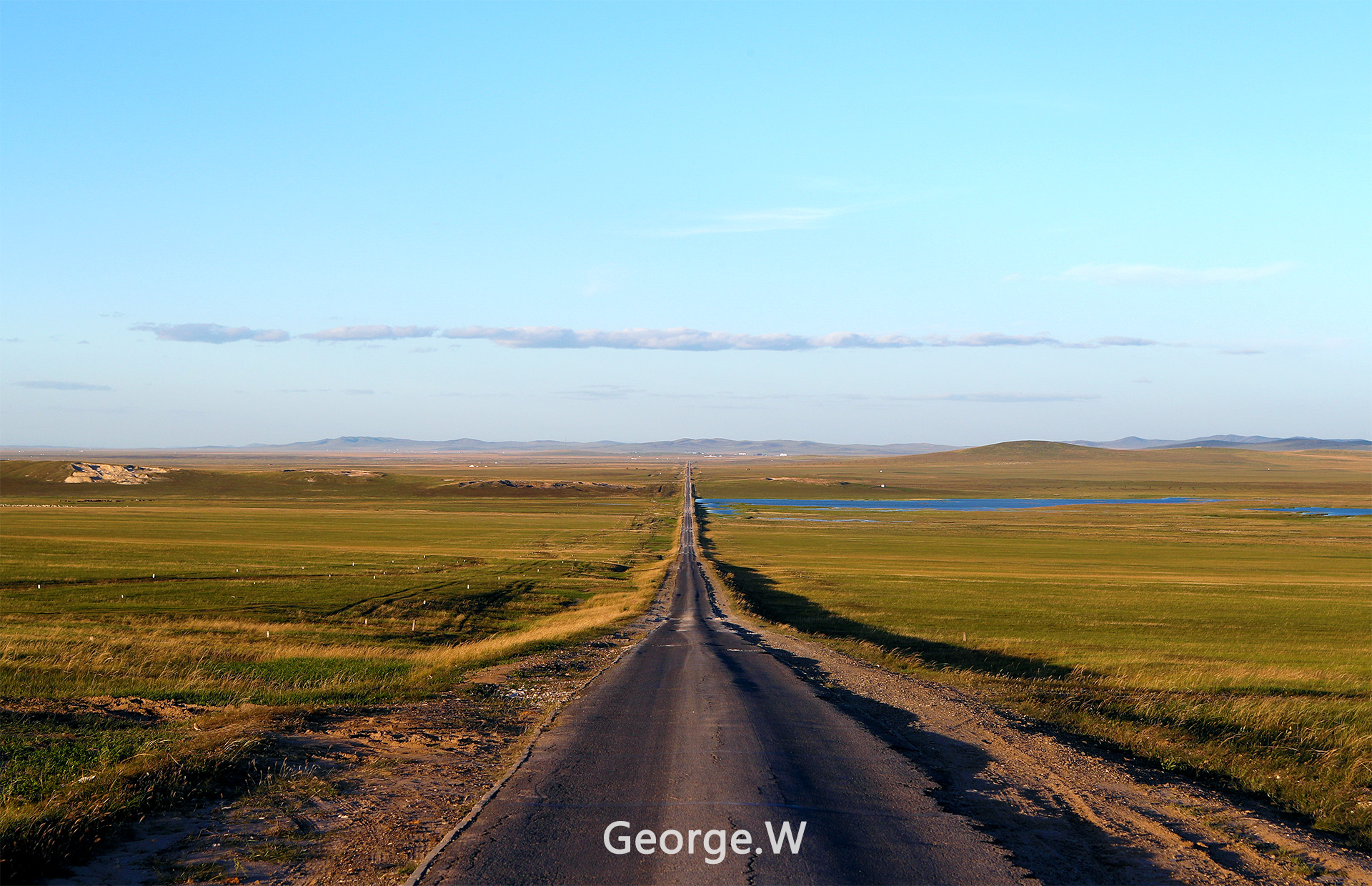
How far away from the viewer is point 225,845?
9461mm

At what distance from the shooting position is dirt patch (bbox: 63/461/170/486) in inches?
6914

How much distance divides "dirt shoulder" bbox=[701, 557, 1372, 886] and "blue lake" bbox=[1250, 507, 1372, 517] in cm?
15574

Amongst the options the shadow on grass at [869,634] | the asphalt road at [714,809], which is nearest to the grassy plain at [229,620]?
the asphalt road at [714,809]

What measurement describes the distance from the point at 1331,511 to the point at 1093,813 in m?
189

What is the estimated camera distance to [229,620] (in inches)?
1556

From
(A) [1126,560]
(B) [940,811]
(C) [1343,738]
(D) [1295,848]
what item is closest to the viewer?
(D) [1295,848]

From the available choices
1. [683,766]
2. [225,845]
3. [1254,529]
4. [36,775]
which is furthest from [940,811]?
[1254,529]

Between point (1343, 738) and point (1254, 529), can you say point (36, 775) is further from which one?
point (1254, 529)

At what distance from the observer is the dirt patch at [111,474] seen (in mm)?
175625

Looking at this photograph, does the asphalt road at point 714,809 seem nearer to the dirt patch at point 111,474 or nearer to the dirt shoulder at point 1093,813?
the dirt shoulder at point 1093,813

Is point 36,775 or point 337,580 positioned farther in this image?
point 337,580

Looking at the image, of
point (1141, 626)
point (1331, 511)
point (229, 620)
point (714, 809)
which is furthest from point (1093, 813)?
point (1331, 511)

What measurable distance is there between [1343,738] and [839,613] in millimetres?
31342

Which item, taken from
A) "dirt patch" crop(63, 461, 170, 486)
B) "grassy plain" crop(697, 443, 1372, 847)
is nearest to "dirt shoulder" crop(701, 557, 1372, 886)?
"grassy plain" crop(697, 443, 1372, 847)
